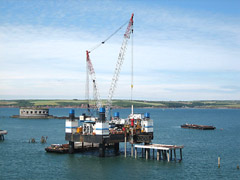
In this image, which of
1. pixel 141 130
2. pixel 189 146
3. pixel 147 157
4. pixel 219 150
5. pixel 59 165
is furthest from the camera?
pixel 189 146

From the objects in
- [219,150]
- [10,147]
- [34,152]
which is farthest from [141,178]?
[10,147]

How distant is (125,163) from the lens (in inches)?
3103

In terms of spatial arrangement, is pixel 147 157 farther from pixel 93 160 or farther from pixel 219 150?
pixel 219 150

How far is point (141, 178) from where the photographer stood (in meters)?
66.2

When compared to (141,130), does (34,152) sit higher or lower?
lower

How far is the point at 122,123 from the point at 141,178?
99.1ft

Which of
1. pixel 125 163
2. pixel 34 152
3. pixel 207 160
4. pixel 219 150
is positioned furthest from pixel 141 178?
pixel 219 150

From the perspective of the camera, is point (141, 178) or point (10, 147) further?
point (10, 147)

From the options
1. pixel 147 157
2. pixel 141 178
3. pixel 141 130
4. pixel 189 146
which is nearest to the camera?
pixel 141 178

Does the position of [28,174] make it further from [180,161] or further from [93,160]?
[180,161]

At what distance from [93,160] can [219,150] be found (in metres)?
41.5

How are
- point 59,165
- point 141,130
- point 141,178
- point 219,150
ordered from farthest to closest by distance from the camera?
1. point 219,150
2. point 141,130
3. point 59,165
4. point 141,178

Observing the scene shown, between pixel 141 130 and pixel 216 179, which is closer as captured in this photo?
pixel 216 179

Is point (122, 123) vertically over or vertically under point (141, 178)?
over
